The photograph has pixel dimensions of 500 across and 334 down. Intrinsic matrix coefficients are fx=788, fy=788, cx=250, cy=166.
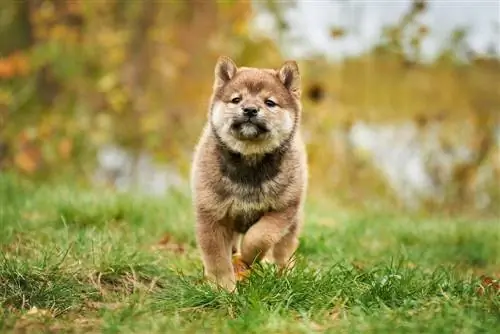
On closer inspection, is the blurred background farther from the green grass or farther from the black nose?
the black nose

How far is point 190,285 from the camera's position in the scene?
4285 mm

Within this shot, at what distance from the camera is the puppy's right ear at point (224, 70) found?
4977mm

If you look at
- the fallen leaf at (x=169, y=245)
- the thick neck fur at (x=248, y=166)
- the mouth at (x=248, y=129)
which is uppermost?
the mouth at (x=248, y=129)

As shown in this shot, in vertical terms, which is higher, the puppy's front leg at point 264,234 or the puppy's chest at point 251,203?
the puppy's chest at point 251,203

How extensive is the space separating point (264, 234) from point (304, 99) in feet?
22.1

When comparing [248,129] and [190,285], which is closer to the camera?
[190,285]

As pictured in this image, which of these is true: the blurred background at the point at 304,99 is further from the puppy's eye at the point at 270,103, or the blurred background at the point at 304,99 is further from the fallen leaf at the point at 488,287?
the fallen leaf at the point at 488,287

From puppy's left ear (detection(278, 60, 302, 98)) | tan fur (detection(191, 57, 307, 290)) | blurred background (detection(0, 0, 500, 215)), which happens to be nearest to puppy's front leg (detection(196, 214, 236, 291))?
tan fur (detection(191, 57, 307, 290))

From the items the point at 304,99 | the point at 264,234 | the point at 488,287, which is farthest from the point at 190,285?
the point at 304,99

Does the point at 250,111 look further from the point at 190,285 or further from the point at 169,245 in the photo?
the point at 169,245

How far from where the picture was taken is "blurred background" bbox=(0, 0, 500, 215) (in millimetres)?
10695

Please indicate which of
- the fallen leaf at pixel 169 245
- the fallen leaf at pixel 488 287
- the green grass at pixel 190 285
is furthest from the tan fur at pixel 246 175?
the fallen leaf at pixel 488 287

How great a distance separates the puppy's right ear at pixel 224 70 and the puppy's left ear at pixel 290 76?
30 centimetres

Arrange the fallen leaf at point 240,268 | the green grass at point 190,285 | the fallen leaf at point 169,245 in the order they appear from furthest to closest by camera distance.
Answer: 1. the fallen leaf at point 169,245
2. the fallen leaf at point 240,268
3. the green grass at point 190,285
